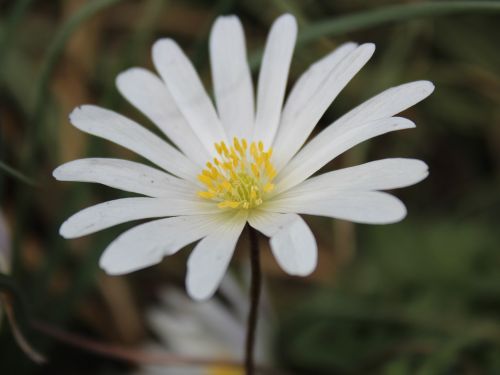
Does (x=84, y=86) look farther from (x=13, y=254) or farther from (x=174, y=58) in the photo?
(x=174, y=58)

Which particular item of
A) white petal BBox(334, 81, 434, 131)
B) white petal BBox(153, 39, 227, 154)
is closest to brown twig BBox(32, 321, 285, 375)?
white petal BBox(153, 39, 227, 154)

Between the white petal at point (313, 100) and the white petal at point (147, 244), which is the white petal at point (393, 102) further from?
the white petal at point (147, 244)

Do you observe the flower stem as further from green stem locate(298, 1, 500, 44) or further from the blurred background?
green stem locate(298, 1, 500, 44)

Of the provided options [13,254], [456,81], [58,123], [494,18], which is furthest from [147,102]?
[494,18]

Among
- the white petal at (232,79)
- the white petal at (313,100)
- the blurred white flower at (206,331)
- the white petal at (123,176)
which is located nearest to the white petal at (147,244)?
the white petal at (123,176)

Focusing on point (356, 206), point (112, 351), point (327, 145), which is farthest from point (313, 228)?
point (356, 206)

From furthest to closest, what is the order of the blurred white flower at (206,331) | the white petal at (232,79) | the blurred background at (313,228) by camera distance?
the blurred white flower at (206,331) → the blurred background at (313,228) → the white petal at (232,79)

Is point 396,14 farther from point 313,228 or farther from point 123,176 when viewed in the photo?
point 313,228
